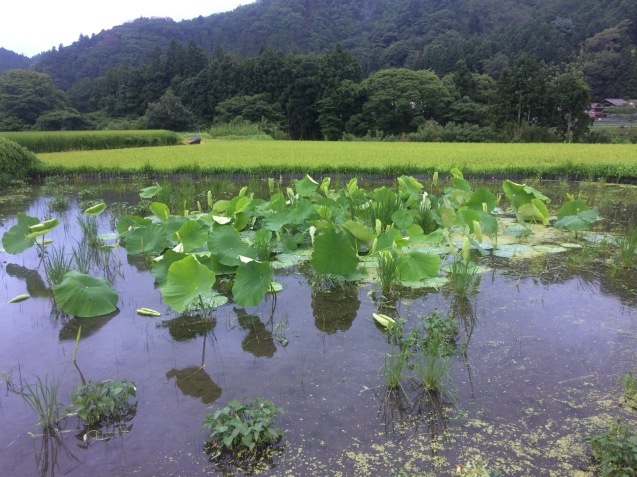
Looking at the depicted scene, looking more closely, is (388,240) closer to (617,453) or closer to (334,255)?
(334,255)

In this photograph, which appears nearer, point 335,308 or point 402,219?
point 335,308

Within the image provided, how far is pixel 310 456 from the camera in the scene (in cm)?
196

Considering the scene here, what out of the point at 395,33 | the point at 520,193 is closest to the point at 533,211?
the point at 520,193

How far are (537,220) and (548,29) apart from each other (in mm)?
36382

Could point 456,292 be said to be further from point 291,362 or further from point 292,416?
point 292,416

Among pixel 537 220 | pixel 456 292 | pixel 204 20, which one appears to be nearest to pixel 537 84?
pixel 537 220

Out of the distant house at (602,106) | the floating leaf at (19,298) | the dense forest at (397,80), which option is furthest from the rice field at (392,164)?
the distant house at (602,106)

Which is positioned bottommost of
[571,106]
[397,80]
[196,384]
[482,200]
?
[196,384]

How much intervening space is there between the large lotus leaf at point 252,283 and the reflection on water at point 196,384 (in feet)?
2.17

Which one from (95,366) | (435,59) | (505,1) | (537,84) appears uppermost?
(505,1)

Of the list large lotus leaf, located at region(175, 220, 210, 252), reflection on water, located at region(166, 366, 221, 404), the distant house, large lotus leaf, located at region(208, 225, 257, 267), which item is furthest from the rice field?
the distant house

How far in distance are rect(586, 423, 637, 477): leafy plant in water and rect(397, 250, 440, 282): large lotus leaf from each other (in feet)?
6.08

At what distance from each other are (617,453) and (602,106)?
36195 millimetres

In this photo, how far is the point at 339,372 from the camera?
2557mm
